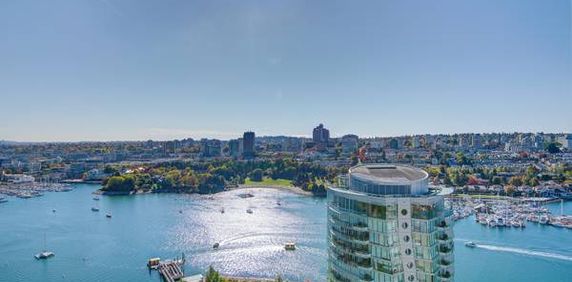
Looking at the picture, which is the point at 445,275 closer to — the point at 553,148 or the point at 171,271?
the point at 171,271

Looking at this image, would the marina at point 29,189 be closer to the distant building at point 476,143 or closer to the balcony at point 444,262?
the balcony at point 444,262

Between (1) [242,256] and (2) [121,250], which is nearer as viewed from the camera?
(1) [242,256]

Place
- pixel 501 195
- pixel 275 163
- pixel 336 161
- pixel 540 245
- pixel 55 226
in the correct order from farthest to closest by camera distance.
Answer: pixel 336 161 → pixel 275 163 → pixel 501 195 → pixel 55 226 → pixel 540 245

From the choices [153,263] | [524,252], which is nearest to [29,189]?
[153,263]

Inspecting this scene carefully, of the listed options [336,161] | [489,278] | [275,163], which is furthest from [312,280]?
[336,161]

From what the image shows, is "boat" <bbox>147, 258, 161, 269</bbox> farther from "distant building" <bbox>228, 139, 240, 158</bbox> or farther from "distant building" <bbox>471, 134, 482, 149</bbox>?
"distant building" <bbox>471, 134, 482, 149</bbox>

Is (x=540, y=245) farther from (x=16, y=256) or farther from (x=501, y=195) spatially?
(x=16, y=256)

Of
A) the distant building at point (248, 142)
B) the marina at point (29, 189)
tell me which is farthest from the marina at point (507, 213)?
the distant building at point (248, 142)
